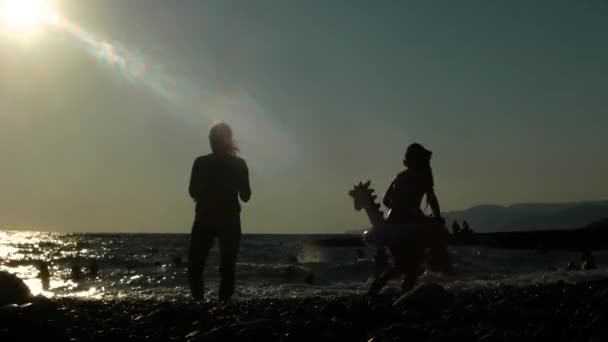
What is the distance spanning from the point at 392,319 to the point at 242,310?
199cm

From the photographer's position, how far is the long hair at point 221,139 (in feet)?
27.3

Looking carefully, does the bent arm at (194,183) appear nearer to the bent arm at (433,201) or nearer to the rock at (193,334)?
the bent arm at (433,201)

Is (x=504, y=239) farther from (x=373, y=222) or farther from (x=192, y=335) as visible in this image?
(x=192, y=335)

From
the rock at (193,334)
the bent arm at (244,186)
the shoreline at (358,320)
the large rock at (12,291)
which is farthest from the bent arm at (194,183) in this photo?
the rock at (193,334)

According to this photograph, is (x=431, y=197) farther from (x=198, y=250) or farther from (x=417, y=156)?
(x=198, y=250)

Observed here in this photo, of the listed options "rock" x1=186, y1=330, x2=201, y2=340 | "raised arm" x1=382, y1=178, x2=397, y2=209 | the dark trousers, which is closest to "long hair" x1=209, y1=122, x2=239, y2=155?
the dark trousers

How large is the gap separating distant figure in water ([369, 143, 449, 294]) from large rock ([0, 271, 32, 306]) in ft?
13.4

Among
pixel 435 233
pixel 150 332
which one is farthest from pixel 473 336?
pixel 435 233

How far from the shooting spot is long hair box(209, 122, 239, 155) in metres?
8.34

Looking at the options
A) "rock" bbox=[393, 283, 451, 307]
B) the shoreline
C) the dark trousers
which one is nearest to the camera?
the shoreline

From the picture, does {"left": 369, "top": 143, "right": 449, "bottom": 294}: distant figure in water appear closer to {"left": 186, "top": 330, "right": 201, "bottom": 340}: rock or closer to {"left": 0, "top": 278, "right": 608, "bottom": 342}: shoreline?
{"left": 0, "top": 278, "right": 608, "bottom": 342}: shoreline

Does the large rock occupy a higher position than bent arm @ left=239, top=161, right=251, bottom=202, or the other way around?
bent arm @ left=239, top=161, right=251, bottom=202

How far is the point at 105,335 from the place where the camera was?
539 cm

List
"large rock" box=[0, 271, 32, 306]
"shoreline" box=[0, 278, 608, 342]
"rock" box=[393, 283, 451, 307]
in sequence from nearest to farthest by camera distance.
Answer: "shoreline" box=[0, 278, 608, 342]
"rock" box=[393, 283, 451, 307]
"large rock" box=[0, 271, 32, 306]
